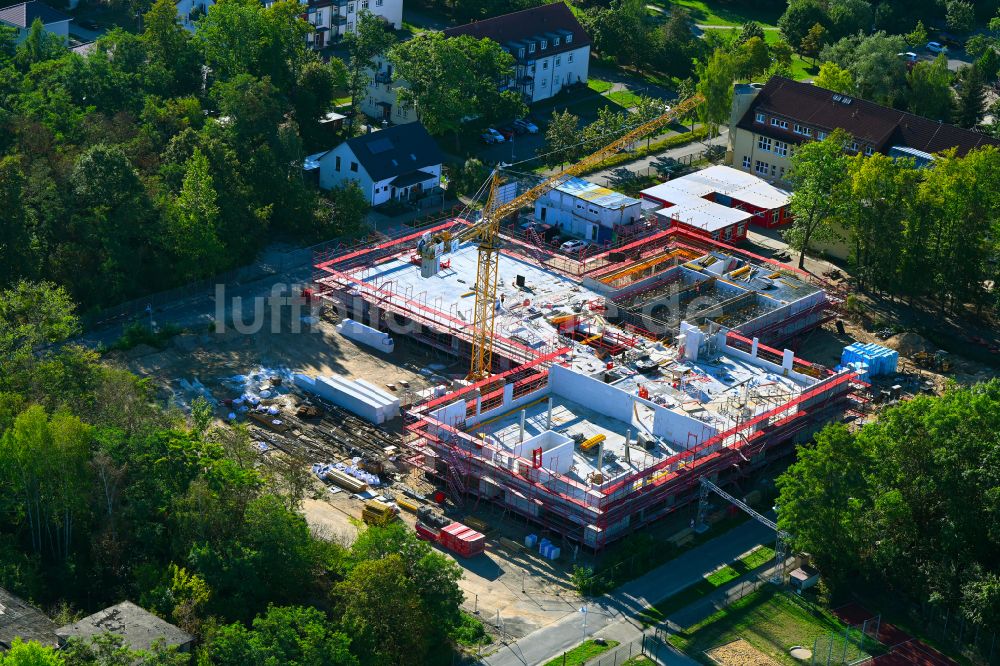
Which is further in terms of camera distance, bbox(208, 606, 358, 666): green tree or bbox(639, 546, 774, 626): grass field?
bbox(639, 546, 774, 626): grass field

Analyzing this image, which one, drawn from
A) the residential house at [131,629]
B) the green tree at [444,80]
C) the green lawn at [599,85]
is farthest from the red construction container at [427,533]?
the green lawn at [599,85]

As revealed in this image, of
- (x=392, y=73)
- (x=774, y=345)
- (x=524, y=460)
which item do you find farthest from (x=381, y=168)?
(x=524, y=460)

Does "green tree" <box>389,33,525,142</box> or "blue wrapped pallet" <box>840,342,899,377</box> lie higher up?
"green tree" <box>389,33,525,142</box>

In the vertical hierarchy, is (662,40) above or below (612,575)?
above

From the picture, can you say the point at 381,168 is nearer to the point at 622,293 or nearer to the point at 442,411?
the point at 622,293

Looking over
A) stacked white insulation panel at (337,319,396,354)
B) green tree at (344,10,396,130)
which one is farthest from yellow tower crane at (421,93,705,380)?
green tree at (344,10,396,130)

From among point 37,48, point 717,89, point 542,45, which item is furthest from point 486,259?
point 542,45

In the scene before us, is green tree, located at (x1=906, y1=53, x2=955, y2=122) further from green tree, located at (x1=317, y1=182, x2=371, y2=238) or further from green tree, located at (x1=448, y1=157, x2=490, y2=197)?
green tree, located at (x1=317, y1=182, x2=371, y2=238)
